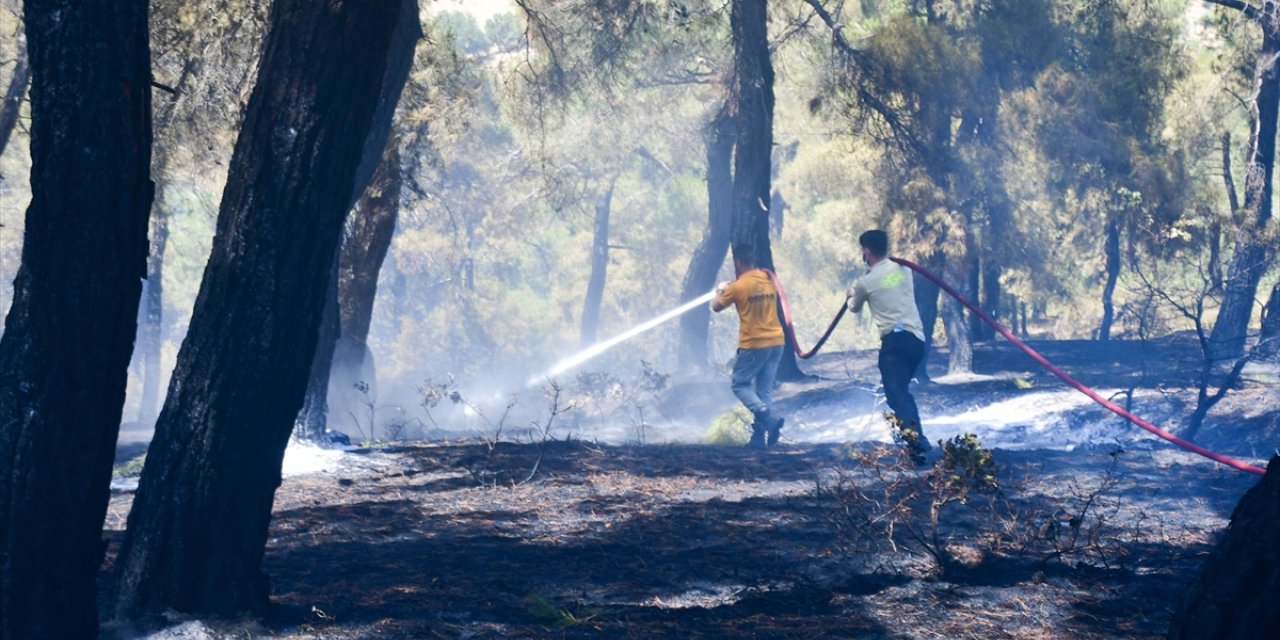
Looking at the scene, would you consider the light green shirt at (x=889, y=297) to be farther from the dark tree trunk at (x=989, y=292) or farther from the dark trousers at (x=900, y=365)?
the dark tree trunk at (x=989, y=292)

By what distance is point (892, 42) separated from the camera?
1741 centimetres

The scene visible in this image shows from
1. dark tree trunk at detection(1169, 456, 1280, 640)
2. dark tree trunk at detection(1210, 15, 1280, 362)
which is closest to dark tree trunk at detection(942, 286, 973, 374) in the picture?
dark tree trunk at detection(1210, 15, 1280, 362)

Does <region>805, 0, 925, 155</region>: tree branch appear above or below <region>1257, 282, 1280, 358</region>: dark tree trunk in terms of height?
above

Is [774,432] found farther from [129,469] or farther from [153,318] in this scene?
[153,318]

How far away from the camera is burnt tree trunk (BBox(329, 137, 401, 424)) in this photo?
12.6m

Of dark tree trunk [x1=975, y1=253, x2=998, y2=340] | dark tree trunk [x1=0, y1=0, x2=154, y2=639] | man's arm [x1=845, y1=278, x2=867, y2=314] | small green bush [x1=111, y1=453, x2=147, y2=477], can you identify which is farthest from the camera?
dark tree trunk [x1=975, y1=253, x2=998, y2=340]

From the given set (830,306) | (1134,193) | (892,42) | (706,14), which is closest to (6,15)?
(706,14)

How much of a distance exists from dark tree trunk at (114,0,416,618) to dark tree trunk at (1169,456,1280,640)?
11.1 feet

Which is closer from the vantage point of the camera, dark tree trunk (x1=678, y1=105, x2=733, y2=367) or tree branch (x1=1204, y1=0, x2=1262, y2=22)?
tree branch (x1=1204, y1=0, x2=1262, y2=22)

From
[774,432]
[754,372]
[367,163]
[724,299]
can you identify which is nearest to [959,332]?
[774,432]

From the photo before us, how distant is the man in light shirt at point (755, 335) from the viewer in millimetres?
11445

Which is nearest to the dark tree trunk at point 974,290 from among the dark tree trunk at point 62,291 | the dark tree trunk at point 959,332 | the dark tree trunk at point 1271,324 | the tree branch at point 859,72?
the dark tree trunk at point 959,332

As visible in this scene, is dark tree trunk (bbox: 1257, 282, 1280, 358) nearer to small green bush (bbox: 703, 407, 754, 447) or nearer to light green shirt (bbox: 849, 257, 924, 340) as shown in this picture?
light green shirt (bbox: 849, 257, 924, 340)

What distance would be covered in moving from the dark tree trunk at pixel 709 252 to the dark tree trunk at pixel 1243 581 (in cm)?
2019
